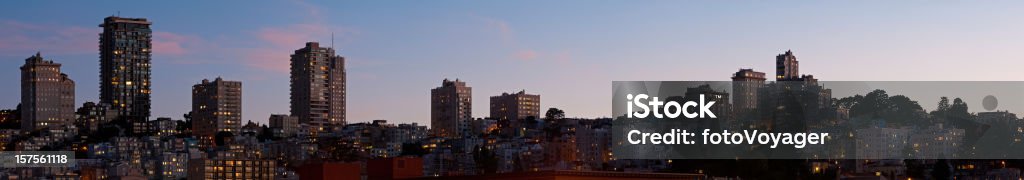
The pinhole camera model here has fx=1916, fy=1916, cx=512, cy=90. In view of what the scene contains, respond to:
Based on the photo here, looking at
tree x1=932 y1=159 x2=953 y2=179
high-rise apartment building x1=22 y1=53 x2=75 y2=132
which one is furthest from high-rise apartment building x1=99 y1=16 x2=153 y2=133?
tree x1=932 y1=159 x2=953 y2=179

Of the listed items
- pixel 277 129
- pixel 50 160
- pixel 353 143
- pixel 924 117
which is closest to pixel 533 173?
pixel 924 117

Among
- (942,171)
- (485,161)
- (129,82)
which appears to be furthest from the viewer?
(129,82)

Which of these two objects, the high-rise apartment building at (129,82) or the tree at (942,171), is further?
the high-rise apartment building at (129,82)

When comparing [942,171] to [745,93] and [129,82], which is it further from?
[129,82]

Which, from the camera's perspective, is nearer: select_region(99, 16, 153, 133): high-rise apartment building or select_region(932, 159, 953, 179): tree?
select_region(932, 159, 953, 179): tree

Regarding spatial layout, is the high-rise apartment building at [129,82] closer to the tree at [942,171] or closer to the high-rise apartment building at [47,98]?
the high-rise apartment building at [47,98]

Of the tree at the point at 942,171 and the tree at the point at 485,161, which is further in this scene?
the tree at the point at 485,161

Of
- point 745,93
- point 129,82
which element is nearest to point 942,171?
point 745,93

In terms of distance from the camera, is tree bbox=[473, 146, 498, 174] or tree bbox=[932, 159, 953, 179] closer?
tree bbox=[932, 159, 953, 179]

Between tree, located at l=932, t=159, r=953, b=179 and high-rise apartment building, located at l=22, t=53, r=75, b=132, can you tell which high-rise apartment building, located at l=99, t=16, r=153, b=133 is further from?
tree, located at l=932, t=159, r=953, b=179

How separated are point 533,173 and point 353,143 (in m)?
90.4

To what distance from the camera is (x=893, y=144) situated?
332 feet

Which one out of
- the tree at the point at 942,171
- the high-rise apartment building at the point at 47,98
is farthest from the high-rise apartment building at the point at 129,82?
the tree at the point at 942,171

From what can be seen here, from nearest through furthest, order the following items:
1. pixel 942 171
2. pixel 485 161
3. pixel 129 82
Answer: pixel 942 171 < pixel 485 161 < pixel 129 82
